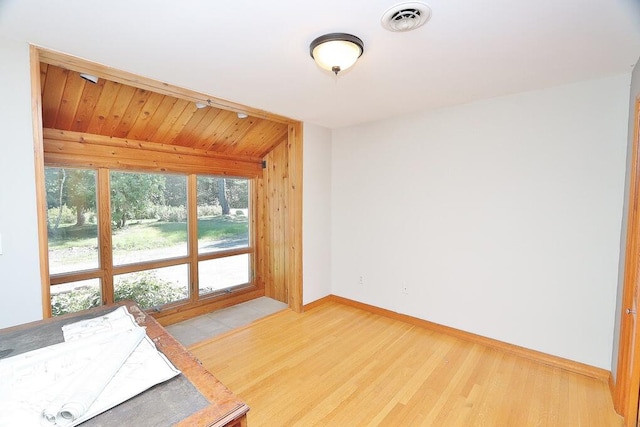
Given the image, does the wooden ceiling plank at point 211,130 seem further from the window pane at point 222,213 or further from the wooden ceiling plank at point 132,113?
the wooden ceiling plank at point 132,113

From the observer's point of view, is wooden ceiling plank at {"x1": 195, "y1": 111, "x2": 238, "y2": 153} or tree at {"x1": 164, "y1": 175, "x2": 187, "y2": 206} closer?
wooden ceiling plank at {"x1": 195, "y1": 111, "x2": 238, "y2": 153}

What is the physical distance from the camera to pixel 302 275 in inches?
→ 143

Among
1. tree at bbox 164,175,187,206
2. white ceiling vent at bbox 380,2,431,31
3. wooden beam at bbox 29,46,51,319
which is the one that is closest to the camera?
white ceiling vent at bbox 380,2,431,31

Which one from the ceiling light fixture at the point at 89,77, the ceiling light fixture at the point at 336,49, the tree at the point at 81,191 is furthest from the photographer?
the tree at the point at 81,191

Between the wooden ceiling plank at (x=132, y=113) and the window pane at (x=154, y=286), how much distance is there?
4.85 ft

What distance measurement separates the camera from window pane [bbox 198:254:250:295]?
3.69 m

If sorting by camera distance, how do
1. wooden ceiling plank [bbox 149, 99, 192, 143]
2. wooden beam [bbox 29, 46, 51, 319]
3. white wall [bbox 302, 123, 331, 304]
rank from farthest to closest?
white wall [bbox 302, 123, 331, 304] < wooden ceiling plank [bbox 149, 99, 192, 143] < wooden beam [bbox 29, 46, 51, 319]

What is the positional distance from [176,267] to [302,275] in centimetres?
152

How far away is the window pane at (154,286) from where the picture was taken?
3067 mm

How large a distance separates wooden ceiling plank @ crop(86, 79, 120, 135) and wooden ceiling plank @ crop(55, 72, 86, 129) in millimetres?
133

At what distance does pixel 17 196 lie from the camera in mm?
1691

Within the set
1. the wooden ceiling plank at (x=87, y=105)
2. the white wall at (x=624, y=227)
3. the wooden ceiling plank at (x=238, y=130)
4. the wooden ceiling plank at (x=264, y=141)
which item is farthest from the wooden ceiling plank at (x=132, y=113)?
the white wall at (x=624, y=227)

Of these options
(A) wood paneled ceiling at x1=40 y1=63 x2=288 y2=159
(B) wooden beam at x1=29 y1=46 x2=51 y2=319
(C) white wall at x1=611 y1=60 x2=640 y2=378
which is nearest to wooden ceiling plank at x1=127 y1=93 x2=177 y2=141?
(A) wood paneled ceiling at x1=40 y1=63 x2=288 y2=159

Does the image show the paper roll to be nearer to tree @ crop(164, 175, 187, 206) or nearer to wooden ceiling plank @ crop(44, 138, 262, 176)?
wooden ceiling plank @ crop(44, 138, 262, 176)
